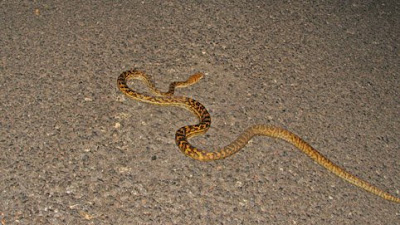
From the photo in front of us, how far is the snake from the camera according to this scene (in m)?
4.79

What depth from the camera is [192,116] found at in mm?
5391

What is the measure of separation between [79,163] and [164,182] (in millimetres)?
863

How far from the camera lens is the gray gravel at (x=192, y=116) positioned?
14.2 ft

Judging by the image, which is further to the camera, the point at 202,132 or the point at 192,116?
the point at 192,116

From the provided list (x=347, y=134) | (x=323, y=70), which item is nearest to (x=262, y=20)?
(x=323, y=70)

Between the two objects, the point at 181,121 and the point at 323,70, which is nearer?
the point at 181,121

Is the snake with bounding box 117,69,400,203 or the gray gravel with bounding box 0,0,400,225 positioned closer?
the gray gravel with bounding box 0,0,400,225

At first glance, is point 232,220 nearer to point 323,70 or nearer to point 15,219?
point 15,219

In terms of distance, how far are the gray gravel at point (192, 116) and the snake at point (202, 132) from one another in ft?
0.28

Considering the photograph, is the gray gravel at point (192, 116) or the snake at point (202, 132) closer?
the gray gravel at point (192, 116)

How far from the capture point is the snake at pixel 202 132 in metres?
4.79

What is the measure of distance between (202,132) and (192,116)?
339 mm

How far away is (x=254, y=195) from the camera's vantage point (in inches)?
178

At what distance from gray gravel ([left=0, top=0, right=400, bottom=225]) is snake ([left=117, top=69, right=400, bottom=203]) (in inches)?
3.4
